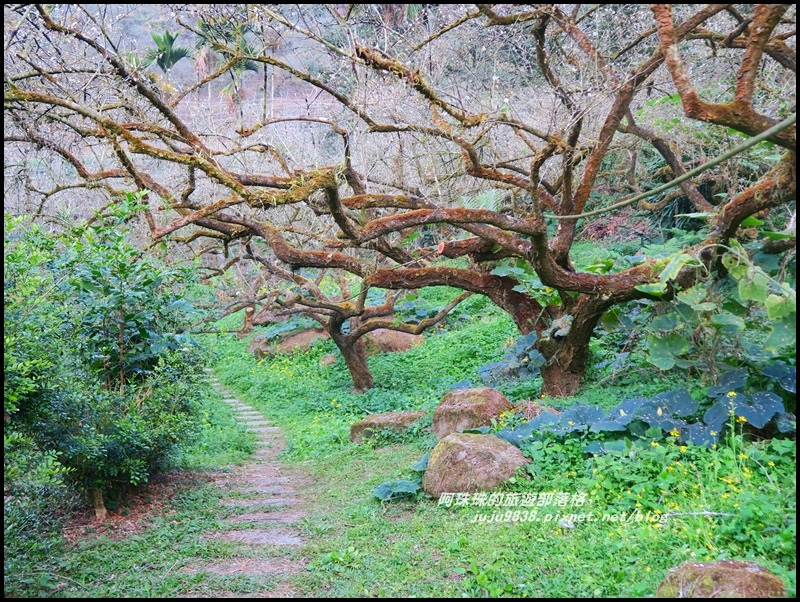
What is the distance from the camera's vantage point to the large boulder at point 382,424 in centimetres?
785

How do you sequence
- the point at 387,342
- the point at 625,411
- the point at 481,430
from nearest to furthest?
the point at 625,411 → the point at 481,430 → the point at 387,342

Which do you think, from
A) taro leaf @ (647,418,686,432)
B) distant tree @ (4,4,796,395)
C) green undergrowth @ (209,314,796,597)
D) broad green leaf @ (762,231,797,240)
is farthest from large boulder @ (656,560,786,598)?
broad green leaf @ (762,231,797,240)

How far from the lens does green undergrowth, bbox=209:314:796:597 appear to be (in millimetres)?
3529

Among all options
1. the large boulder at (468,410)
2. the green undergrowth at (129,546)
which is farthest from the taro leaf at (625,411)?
the green undergrowth at (129,546)

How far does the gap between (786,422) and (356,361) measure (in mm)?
7217

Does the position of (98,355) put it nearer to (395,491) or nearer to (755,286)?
(395,491)

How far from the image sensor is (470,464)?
A: 515 centimetres

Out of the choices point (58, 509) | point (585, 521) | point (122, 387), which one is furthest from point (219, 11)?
point (585, 521)

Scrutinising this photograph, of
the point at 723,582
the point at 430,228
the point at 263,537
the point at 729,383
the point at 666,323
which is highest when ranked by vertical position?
the point at 430,228

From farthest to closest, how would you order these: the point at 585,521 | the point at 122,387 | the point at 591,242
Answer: the point at 591,242, the point at 122,387, the point at 585,521

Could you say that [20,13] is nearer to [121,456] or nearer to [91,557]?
[121,456]

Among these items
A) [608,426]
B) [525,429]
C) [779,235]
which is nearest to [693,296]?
[779,235]

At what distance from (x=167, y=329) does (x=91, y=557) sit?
226 centimetres

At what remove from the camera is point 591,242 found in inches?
552
